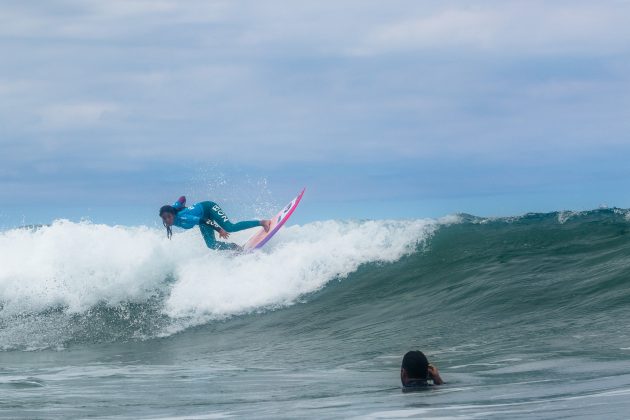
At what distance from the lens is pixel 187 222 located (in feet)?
56.5

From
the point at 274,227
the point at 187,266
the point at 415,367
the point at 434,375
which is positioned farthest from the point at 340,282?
the point at 415,367

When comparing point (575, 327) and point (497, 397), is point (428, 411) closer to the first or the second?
point (497, 397)

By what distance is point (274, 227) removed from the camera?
18828mm

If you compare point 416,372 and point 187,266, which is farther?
point 187,266

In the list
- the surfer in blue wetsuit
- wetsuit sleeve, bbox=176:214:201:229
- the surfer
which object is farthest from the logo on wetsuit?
the surfer

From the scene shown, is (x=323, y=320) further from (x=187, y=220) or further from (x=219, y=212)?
(x=219, y=212)

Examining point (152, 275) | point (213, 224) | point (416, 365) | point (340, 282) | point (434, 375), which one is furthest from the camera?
point (152, 275)

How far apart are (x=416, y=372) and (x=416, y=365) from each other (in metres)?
0.08

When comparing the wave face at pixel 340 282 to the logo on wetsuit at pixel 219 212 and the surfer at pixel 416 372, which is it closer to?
the logo on wetsuit at pixel 219 212

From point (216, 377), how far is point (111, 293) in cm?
880

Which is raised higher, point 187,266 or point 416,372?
point 187,266

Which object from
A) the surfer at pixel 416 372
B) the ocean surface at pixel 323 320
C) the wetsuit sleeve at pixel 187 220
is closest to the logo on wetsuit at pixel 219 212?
the wetsuit sleeve at pixel 187 220

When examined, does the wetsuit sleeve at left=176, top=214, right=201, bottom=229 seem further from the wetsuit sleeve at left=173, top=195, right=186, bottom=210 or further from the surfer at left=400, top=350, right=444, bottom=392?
the surfer at left=400, top=350, right=444, bottom=392

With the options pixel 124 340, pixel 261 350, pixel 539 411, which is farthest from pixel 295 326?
pixel 539 411
